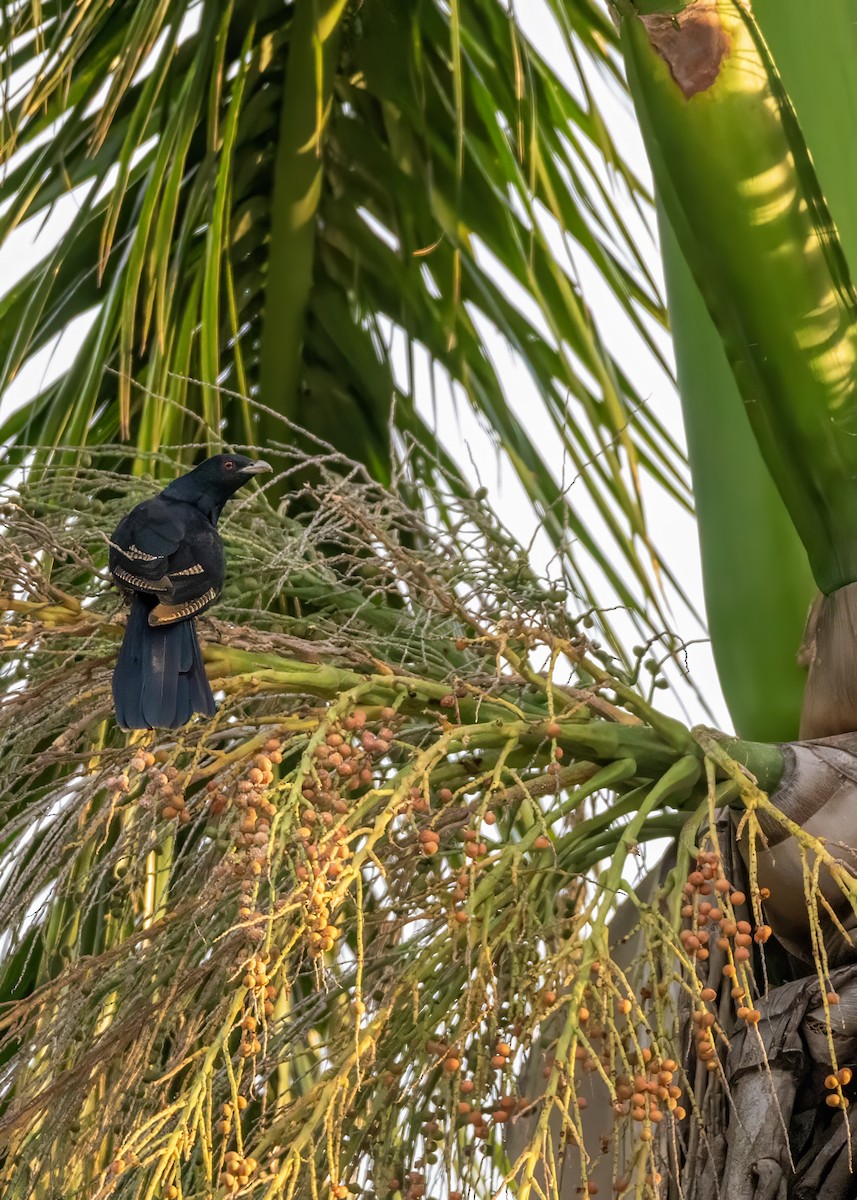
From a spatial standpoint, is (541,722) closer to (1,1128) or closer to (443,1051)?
(443,1051)

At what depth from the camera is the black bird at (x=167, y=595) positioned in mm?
1423

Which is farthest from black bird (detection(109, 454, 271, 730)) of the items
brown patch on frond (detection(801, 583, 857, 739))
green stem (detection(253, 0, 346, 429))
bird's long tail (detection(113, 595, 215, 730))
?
green stem (detection(253, 0, 346, 429))

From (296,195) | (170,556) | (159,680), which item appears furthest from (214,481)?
(296,195)

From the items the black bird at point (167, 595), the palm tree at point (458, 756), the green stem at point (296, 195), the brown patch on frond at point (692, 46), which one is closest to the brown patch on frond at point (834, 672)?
the palm tree at point (458, 756)

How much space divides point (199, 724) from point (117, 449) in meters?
0.42

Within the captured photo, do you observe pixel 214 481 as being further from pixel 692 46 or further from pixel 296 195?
pixel 296 195

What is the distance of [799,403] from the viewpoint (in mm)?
1695

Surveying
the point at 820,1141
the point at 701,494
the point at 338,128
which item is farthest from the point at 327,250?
the point at 820,1141

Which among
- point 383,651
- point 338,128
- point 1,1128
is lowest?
point 1,1128

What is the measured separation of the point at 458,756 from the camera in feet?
5.14

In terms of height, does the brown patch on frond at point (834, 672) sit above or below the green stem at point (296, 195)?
below

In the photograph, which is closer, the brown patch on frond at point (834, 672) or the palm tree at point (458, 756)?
the palm tree at point (458, 756)

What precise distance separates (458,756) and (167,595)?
328 millimetres

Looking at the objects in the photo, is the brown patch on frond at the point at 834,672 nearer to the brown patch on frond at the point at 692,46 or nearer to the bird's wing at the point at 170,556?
the brown patch on frond at the point at 692,46
